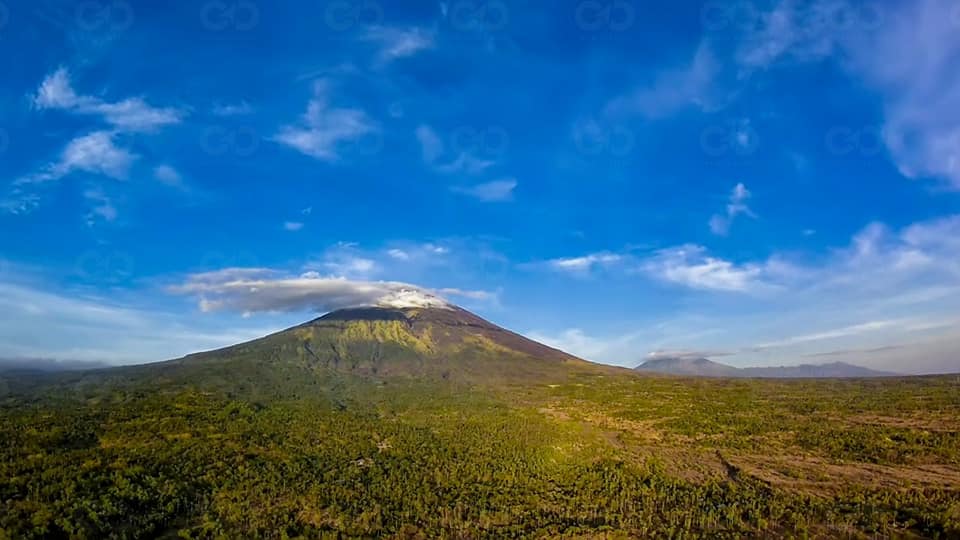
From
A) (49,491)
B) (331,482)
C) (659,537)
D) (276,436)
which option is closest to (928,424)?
(659,537)

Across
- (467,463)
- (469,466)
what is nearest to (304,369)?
(467,463)

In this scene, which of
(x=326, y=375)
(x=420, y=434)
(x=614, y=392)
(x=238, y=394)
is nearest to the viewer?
(x=420, y=434)

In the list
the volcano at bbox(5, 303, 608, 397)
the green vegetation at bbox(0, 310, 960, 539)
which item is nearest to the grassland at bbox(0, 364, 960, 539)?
the green vegetation at bbox(0, 310, 960, 539)

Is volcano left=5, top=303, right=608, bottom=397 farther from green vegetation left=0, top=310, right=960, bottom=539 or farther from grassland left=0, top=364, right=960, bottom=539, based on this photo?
grassland left=0, top=364, right=960, bottom=539

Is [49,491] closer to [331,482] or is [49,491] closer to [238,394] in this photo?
[331,482]

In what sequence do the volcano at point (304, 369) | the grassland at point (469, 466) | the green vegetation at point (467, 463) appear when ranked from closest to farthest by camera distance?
the grassland at point (469, 466) → the green vegetation at point (467, 463) → the volcano at point (304, 369)

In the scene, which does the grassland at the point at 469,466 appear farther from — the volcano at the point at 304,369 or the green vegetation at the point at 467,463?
the volcano at the point at 304,369

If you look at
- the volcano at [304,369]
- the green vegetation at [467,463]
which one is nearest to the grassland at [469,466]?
the green vegetation at [467,463]
